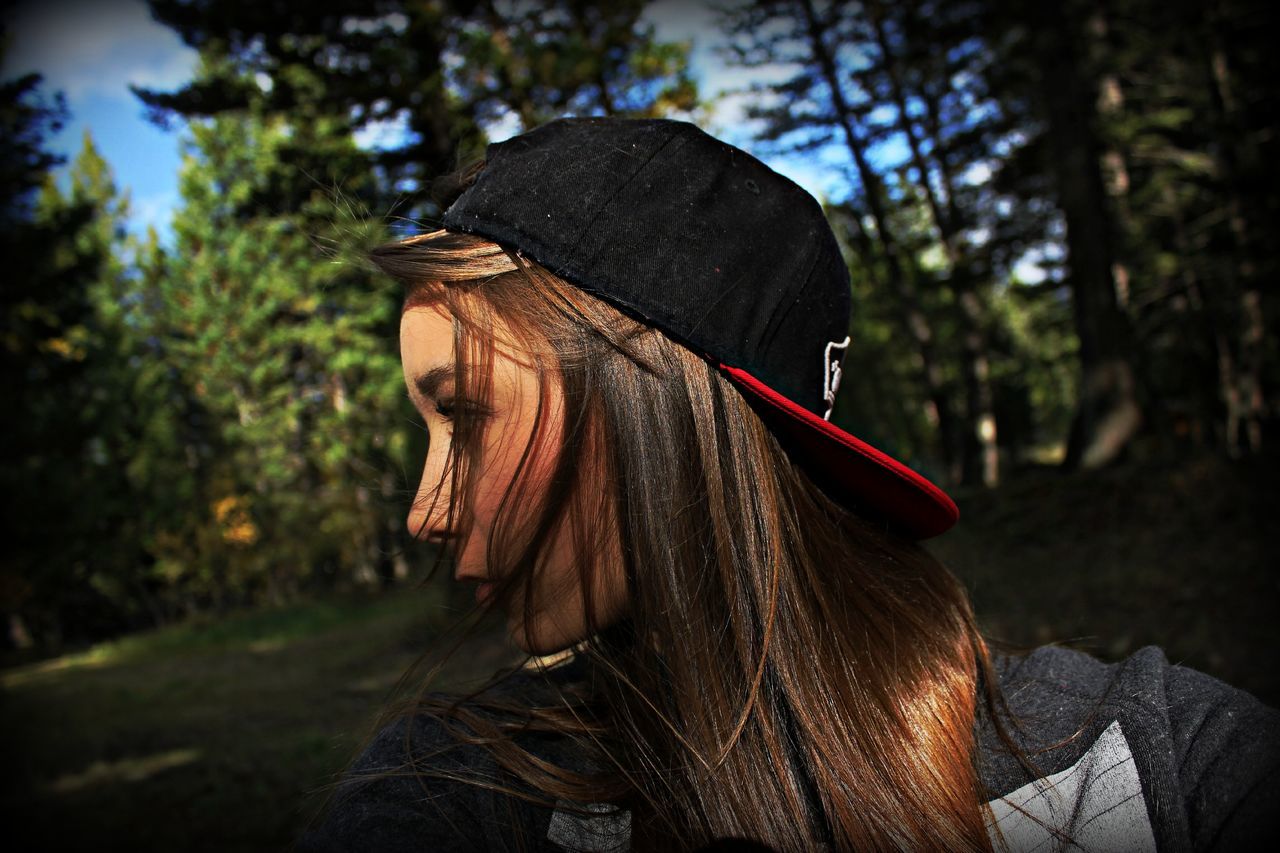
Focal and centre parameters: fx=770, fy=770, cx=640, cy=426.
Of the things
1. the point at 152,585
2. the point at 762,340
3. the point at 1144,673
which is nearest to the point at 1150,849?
the point at 1144,673

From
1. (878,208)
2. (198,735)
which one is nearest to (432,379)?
(198,735)

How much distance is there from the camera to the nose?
1259mm

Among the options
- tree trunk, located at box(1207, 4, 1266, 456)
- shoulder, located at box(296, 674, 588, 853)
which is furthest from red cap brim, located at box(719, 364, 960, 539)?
tree trunk, located at box(1207, 4, 1266, 456)

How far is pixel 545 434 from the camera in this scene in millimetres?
1188

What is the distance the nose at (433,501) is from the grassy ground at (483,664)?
123 inches

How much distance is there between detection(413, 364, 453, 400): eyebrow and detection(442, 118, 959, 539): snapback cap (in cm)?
22

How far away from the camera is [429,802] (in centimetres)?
105

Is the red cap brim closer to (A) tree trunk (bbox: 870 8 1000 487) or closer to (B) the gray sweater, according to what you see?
(B) the gray sweater

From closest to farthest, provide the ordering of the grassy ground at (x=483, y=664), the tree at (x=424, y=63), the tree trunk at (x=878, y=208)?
the grassy ground at (x=483, y=664), the tree at (x=424, y=63), the tree trunk at (x=878, y=208)

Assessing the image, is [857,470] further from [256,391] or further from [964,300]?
[256,391]

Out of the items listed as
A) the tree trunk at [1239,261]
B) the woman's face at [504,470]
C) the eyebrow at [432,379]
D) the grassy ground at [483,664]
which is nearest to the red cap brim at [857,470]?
the woman's face at [504,470]

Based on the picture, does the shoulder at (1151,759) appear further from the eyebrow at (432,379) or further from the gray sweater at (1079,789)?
the eyebrow at (432,379)

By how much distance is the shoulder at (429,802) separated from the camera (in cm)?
100

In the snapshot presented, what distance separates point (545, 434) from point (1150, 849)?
104 cm
